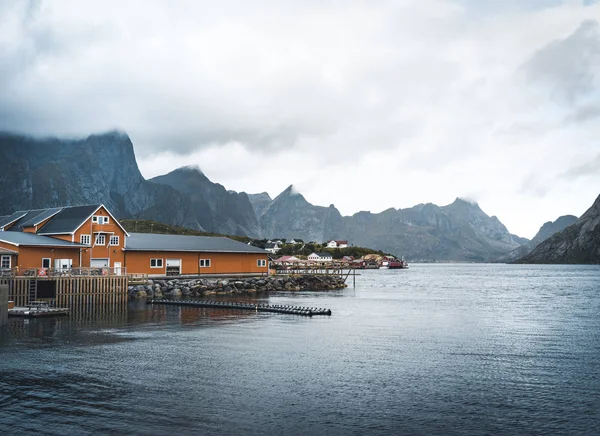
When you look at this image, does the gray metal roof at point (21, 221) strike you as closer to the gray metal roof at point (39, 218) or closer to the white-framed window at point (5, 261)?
the gray metal roof at point (39, 218)

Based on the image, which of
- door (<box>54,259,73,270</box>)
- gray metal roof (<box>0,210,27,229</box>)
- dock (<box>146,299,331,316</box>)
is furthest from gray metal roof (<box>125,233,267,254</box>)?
gray metal roof (<box>0,210,27,229</box>)

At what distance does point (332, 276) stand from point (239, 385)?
83.4 metres

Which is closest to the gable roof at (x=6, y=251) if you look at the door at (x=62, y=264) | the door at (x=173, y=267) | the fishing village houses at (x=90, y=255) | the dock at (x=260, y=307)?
the fishing village houses at (x=90, y=255)

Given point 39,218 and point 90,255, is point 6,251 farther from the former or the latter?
point 39,218

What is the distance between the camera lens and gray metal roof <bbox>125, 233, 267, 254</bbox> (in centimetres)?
6600

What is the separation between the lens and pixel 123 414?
56.5 ft

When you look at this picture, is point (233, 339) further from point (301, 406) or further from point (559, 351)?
point (559, 351)

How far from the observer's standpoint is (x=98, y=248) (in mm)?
60062

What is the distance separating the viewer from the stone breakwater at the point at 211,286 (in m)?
59.6

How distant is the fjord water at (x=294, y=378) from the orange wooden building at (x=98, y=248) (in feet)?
Answer: 48.8

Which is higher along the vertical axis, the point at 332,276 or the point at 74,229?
Answer: the point at 74,229

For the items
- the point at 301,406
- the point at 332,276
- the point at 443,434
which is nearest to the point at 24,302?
the point at 301,406

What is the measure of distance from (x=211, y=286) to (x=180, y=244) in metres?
8.53

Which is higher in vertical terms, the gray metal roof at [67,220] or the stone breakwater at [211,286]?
the gray metal roof at [67,220]
